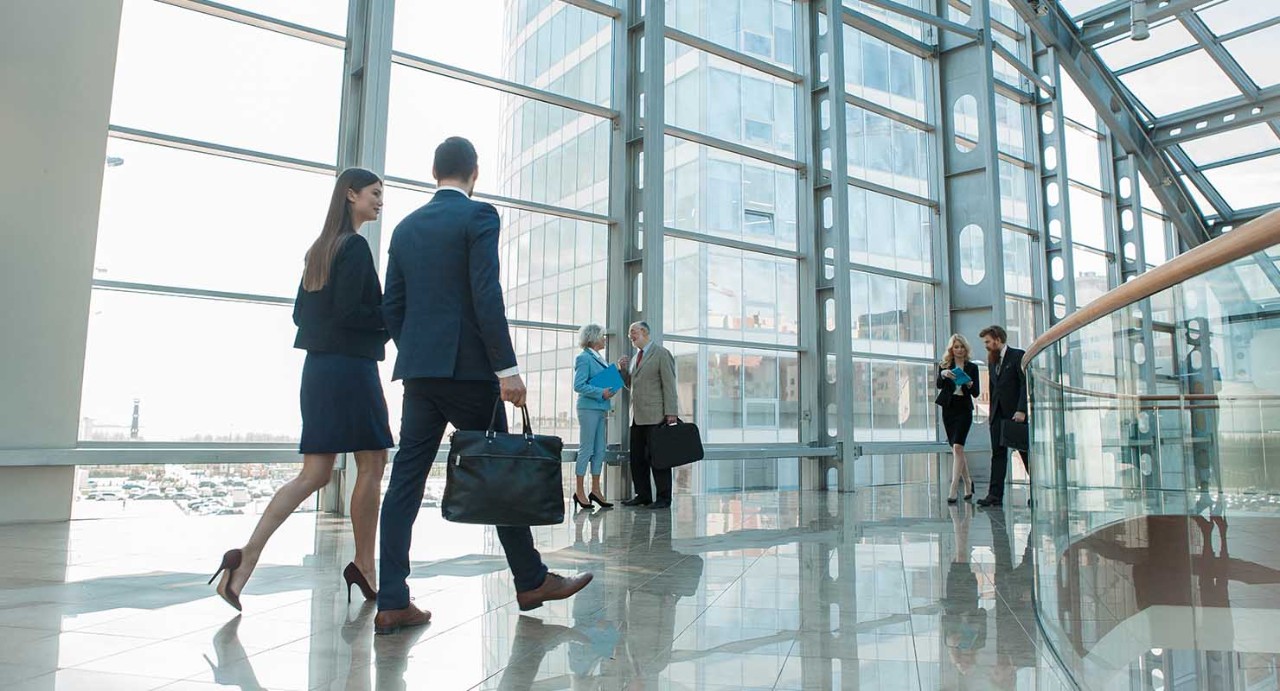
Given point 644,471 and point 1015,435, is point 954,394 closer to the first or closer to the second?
point 1015,435

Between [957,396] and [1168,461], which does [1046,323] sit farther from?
[1168,461]

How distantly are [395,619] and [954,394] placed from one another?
5723mm

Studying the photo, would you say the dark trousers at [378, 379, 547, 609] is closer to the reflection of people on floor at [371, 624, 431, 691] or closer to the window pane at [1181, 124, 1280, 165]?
the reflection of people on floor at [371, 624, 431, 691]

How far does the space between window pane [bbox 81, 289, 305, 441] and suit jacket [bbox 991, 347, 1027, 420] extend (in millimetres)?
5166

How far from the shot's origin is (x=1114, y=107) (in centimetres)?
1462

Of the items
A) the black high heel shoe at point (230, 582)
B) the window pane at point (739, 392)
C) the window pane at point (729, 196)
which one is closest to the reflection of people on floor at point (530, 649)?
the black high heel shoe at point (230, 582)

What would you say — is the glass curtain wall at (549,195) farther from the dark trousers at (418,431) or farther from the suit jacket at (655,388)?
the dark trousers at (418,431)

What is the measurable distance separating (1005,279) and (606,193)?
674 centimetres

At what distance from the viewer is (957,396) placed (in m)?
7.03

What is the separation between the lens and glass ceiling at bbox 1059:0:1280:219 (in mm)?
12688

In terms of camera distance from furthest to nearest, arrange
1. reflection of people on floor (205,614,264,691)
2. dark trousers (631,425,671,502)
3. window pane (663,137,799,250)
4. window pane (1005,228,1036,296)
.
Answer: window pane (1005,228,1036,296)
window pane (663,137,799,250)
dark trousers (631,425,671,502)
reflection of people on floor (205,614,264,691)

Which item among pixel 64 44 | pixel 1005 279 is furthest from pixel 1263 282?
pixel 1005 279

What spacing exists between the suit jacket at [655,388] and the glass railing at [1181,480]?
12.8 feet

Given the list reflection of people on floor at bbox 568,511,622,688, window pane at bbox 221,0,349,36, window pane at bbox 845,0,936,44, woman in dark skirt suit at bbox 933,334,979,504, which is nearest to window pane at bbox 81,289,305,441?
window pane at bbox 221,0,349,36
